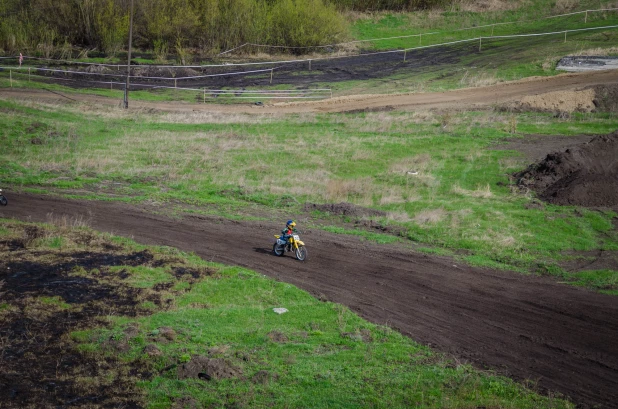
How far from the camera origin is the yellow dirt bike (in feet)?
63.7

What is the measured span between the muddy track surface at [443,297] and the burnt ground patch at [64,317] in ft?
9.60

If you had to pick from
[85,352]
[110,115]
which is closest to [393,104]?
[110,115]

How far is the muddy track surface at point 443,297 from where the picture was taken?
42.8 feet

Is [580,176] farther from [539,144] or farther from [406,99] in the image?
[406,99]

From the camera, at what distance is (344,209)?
86.4ft

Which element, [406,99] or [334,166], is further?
[406,99]

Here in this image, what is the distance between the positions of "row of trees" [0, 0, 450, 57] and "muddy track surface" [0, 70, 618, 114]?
19.3m

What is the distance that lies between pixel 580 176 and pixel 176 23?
5221 centimetres

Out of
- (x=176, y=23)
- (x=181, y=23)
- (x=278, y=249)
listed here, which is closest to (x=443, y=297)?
(x=278, y=249)

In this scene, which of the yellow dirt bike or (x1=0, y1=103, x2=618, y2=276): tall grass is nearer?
the yellow dirt bike

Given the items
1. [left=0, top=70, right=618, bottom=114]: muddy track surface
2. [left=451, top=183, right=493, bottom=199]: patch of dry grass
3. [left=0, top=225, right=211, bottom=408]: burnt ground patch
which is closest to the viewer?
[left=0, top=225, right=211, bottom=408]: burnt ground patch

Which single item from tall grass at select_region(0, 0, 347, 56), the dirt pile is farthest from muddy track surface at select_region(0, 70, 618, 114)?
tall grass at select_region(0, 0, 347, 56)

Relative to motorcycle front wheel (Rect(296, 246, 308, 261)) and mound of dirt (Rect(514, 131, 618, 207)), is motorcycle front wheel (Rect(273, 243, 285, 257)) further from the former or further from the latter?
mound of dirt (Rect(514, 131, 618, 207))

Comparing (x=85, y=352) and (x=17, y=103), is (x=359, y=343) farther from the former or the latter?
(x=17, y=103)
